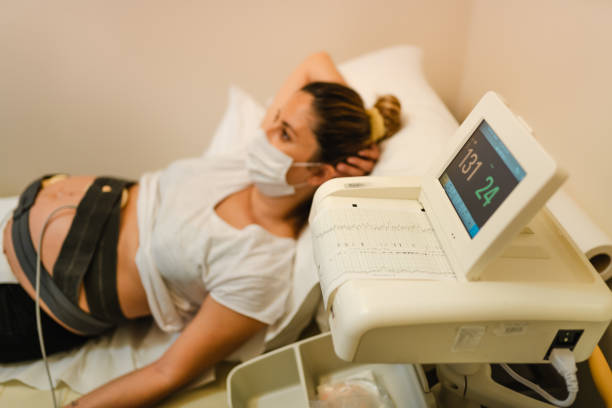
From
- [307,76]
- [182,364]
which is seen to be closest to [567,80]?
[307,76]

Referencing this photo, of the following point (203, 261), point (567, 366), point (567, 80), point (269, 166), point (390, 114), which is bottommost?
point (203, 261)

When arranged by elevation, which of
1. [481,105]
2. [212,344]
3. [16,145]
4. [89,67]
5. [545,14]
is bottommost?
[16,145]

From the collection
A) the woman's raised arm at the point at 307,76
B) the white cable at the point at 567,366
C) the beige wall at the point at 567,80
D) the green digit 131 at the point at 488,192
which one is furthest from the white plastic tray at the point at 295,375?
the woman's raised arm at the point at 307,76

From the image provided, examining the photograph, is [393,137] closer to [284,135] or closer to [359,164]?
[359,164]

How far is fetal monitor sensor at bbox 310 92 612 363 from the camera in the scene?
47 cm

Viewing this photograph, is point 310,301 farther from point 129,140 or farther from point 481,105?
point 129,140

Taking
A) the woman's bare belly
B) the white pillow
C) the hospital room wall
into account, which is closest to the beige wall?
the white pillow

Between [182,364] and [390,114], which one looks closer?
[182,364]

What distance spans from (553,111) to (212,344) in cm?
96

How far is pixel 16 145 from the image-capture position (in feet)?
5.58

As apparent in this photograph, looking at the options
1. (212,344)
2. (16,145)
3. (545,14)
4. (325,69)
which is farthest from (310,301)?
(16,145)

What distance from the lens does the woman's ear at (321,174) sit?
1.07 m

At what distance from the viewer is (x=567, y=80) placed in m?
0.83

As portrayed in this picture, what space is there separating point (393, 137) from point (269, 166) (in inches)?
14.1
